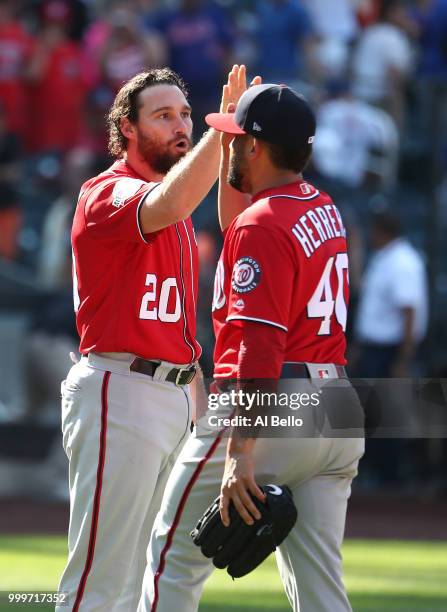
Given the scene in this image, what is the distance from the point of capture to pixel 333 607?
4504mm

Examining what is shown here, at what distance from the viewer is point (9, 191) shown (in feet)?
39.2

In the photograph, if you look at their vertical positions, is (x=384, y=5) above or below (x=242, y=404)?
above

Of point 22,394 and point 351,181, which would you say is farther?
point 351,181

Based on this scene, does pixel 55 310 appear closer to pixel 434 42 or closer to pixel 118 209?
pixel 434 42

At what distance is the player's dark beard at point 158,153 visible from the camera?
5.07 meters

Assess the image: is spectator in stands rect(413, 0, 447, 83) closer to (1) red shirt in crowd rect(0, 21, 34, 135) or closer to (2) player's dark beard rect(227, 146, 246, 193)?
(1) red shirt in crowd rect(0, 21, 34, 135)

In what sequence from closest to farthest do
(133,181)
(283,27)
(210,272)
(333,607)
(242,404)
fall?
(242,404), (333,607), (133,181), (210,272), (283,27)

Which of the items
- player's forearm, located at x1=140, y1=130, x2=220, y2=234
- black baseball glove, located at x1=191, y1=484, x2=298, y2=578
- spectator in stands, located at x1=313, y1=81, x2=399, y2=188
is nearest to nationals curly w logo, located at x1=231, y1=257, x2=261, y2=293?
player's forearm, located at x1=140, y1=130, x2=220, y2=234

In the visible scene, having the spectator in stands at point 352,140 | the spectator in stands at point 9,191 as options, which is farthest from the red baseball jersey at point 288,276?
the spectator in stands at point 352,140

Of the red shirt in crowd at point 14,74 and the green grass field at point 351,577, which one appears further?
the red shirt in crowd at point 14,74

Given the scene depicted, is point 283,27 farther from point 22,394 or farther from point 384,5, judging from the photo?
point 22,394

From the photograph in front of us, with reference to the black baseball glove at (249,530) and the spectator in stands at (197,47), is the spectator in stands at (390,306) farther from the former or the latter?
the black baseball glove at (249,530)

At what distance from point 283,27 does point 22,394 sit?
16.3ft

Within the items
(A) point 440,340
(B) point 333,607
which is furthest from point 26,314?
(B) point 333,607
